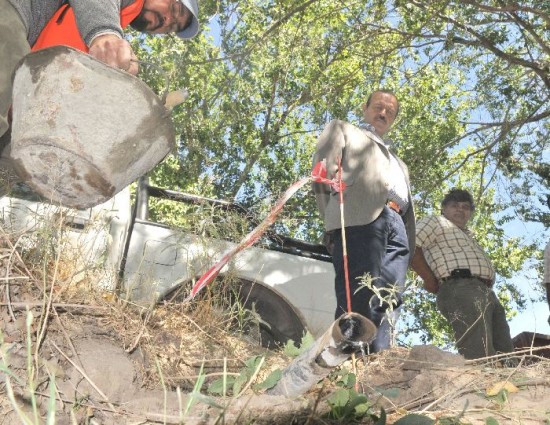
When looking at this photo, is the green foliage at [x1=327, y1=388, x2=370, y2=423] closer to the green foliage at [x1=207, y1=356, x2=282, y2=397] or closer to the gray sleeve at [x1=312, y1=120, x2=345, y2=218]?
the green foliage at [x1=207, y1=356, x2=282, y2=397]

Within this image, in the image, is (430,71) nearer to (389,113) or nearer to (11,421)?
(389,113)

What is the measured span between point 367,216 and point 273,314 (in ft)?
4.38

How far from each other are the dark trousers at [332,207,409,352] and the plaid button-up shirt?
0.75 meters

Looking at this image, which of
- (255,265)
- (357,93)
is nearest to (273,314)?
(255,265)

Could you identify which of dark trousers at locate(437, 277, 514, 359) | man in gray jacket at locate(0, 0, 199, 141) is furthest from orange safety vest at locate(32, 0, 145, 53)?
dark trousers at locate(437, 277, 514, 359)

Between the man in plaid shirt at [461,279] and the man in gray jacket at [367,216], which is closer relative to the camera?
the man in gray jacket at [367,216]

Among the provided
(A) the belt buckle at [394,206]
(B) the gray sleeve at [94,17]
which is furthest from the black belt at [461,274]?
(B) the gray sleeve at [94,17]

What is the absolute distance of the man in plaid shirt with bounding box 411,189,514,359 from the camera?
4.61m

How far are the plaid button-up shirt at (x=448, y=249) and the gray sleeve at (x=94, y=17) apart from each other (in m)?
3.03

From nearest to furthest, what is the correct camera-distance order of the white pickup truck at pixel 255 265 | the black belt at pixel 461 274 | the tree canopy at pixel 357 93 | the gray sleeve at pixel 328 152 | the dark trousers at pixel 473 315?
1. the gray sleeve at pixel 328 152
2. the dark trousers at pixel 473 315
3. the white pickup truck at pixel 255 265
4. the black belt at pixel 461 274
5. the tree canopy at pixel 357 93

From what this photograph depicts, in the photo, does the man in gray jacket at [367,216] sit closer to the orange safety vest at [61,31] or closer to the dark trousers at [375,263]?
the dark trousers at [375,263]

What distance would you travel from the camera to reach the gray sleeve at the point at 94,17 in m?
2.48

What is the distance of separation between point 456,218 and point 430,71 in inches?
388

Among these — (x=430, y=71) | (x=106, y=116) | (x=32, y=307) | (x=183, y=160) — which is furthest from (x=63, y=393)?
(x=430, y=71)
